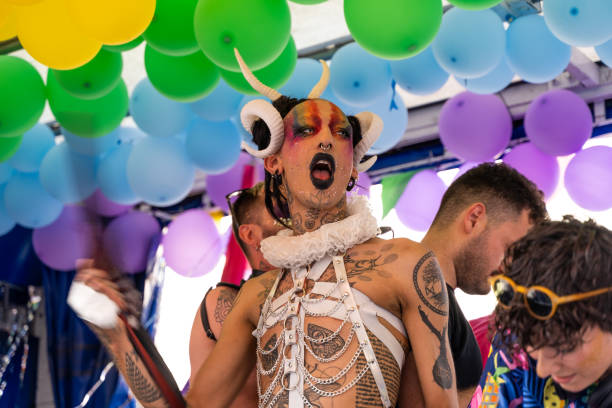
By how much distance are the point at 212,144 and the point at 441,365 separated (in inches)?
111

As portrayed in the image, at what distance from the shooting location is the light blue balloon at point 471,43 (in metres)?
3.69

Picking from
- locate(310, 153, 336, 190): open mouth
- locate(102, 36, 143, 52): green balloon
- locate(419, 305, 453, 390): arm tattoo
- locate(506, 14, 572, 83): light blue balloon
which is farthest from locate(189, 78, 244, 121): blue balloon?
locate(419, 305, 453, 390): arm tattoo

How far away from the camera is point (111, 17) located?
9.72 ft

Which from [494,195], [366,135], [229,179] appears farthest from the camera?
[229,179]

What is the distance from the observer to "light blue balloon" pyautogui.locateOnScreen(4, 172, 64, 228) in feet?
16.7

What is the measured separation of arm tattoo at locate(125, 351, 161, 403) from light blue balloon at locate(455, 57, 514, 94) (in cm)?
284

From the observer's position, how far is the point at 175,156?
4.62 m

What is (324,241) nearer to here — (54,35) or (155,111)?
(54,35)

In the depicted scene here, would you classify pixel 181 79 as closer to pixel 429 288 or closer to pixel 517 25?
pixel 517 25

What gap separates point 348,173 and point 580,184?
8.58ft

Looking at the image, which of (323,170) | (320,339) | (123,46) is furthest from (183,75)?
(320,339)

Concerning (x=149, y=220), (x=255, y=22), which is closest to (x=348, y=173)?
(x=255, y=22)

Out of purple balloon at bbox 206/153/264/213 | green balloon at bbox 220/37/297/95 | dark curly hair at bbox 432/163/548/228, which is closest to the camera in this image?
dark curly hair at bbox 432/163/548/228

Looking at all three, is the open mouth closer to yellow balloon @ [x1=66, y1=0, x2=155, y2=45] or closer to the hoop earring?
the hoop earring
